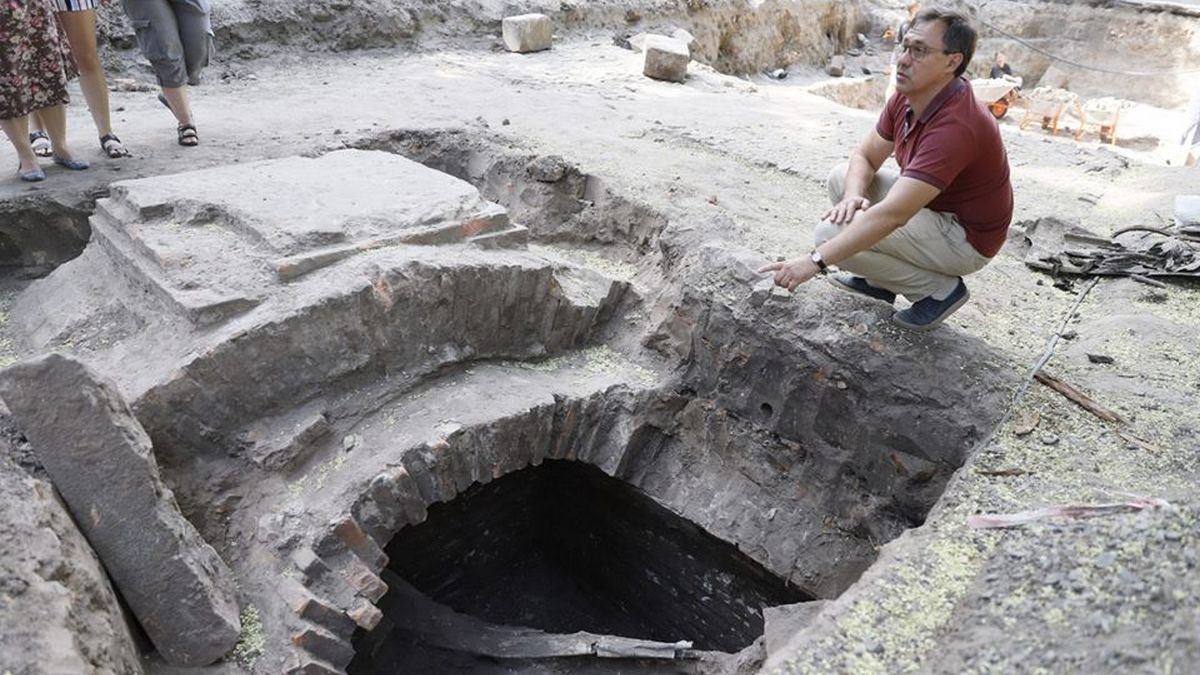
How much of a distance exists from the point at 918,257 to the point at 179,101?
4.40m

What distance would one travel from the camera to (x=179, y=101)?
204 inches

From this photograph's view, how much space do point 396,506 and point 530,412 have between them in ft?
2.39

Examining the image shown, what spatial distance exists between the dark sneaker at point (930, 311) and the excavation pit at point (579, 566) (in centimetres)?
127

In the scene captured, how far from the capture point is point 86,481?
8.59 feet

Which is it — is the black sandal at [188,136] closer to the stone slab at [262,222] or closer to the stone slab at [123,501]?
the stone slab at [262,222]

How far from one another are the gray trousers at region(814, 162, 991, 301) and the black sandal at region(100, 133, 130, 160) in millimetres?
4038

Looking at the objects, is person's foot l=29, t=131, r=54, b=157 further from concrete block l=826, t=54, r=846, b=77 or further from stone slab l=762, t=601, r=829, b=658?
concrete block l=826, t=54, r=846, b=77

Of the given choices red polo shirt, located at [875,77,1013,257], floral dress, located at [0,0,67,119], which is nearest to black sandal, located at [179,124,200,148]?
floral dress, located at [0,0,67,119]

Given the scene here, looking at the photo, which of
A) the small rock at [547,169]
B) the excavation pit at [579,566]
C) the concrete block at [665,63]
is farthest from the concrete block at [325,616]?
the concrete block at [665,63]

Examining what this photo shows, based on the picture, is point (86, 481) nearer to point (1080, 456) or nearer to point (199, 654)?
point (199, 654)

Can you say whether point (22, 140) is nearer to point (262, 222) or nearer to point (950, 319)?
point (262, 222)

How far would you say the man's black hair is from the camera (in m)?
2.78

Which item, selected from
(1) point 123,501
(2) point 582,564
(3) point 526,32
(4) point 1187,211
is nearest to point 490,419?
(1) point 123,501

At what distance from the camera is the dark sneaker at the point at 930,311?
3320mm
